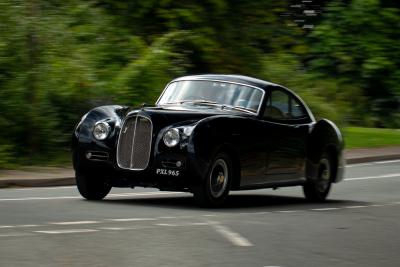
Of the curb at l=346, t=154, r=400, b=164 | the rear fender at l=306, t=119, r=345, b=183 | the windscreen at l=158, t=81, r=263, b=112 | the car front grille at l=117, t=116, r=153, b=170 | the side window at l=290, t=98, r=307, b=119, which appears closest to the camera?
the car front grille at l=117, t=116, r=153, b=170

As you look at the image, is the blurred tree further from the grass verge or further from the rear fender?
the rear fender

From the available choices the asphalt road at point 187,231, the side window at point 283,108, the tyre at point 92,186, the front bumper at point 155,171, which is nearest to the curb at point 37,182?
the asphalt road at point 187,231

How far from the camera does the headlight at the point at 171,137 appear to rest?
12852 mm

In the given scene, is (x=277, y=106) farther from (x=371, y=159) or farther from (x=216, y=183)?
(x=371, y=159)

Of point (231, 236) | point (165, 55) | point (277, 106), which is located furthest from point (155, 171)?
point (165, 55)

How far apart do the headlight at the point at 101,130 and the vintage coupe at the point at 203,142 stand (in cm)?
1

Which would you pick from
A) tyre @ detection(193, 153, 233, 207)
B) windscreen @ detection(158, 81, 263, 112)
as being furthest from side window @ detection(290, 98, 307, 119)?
tyre @ detection(193, 153, 233, 207)

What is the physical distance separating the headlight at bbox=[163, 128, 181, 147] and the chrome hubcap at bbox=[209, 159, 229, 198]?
0.57 meters

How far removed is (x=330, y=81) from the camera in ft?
122

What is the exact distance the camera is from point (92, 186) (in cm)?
1399

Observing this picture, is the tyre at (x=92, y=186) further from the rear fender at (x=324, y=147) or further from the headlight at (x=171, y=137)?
the rear fender at (x=324, y=147)

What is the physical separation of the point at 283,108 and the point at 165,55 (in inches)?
334

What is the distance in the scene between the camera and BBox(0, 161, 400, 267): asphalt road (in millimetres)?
9211

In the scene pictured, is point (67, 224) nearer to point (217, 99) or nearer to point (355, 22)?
point (217, 99)
